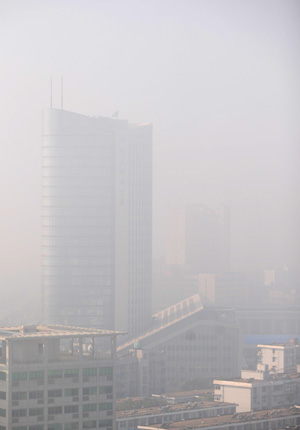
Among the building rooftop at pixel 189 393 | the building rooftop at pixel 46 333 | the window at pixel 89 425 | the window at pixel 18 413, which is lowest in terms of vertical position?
the building rooftop at pixel 189 393

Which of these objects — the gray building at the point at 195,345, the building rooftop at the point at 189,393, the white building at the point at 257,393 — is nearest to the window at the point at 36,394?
the white building at the point at 257,393

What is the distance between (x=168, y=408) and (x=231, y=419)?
0.92 meters

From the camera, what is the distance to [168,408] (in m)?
12.4

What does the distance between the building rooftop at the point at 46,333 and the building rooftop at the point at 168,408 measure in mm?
2166

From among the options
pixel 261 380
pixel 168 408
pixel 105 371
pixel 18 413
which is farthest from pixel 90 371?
pixel 261 380

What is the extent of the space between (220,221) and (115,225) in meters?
3.55

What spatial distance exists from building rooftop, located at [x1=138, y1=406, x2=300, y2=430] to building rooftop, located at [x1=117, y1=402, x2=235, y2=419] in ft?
1.56

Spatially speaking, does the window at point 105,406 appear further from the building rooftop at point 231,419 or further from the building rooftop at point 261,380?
the building rooftop at point 261,380

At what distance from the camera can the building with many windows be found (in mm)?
8602

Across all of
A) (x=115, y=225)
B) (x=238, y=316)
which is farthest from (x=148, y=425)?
(x=238, y=316)

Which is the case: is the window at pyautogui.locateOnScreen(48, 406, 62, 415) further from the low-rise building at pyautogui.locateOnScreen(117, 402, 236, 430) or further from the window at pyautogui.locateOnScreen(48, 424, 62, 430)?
the low-rise building at pyautogui.locateOnScreen(117, 402, 236, 430)

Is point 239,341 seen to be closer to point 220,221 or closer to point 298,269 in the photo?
point 298,269

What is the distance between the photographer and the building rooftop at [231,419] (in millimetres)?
11156

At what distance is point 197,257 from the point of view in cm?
2442
